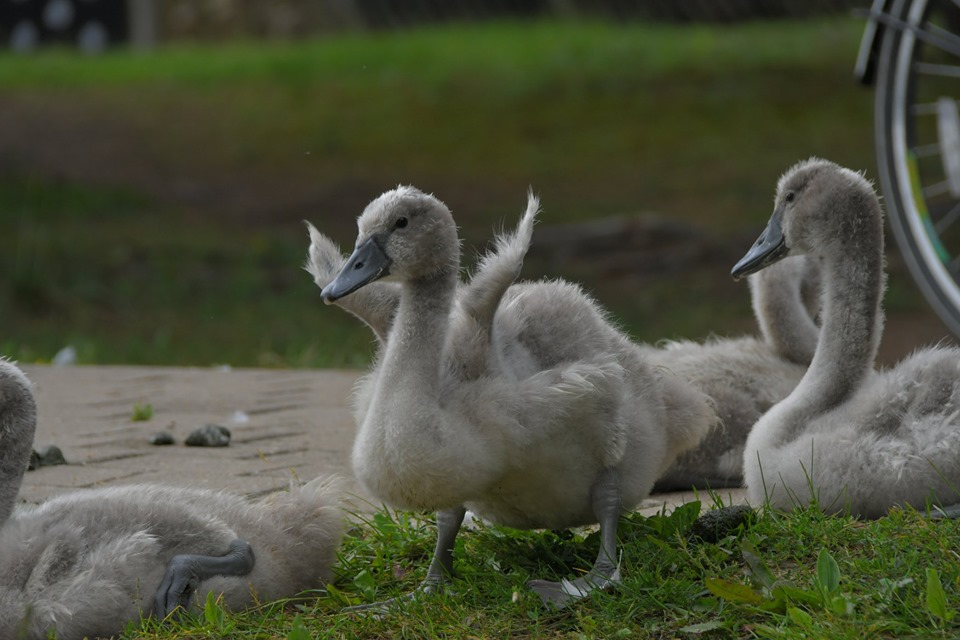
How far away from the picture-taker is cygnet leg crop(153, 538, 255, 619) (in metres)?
3.58

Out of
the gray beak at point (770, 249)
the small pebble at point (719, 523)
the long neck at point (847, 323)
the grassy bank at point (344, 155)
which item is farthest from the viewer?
the grassy bank at point (344, 155)

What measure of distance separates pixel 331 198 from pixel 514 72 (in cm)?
536

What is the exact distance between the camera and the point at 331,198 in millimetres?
16797

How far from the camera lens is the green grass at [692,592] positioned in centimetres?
318

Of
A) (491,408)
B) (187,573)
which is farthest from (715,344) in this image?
(187,573)

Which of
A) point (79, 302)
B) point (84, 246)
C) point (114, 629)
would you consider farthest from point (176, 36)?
point (114, 629)

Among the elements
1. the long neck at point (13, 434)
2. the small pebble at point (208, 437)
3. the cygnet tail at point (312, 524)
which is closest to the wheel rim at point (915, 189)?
the cygnet tail at point (312, 524)

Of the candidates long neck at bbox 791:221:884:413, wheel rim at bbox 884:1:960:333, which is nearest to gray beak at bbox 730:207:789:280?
long neck at bbox 791:221:884:413

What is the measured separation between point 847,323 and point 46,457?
10.2 ft

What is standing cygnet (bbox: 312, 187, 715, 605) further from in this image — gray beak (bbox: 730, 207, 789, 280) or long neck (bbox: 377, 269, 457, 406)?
gray beak (bbox: 730, 207, 789, 280)

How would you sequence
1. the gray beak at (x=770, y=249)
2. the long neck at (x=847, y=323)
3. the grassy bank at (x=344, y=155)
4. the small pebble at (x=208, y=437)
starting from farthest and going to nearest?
the grassy bank at (x=344, y=155)
the small pebble at (x=208, y=437)
the gray beak at (x=770, y=249)
the long neck at (x=847, y=323)

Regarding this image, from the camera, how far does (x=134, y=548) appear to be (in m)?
3.61

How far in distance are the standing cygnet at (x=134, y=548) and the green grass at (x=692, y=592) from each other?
0.33 feet

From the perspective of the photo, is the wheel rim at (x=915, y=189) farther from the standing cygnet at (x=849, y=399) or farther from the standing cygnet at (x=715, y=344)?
the standing cygnet at (x=849, y=399)
